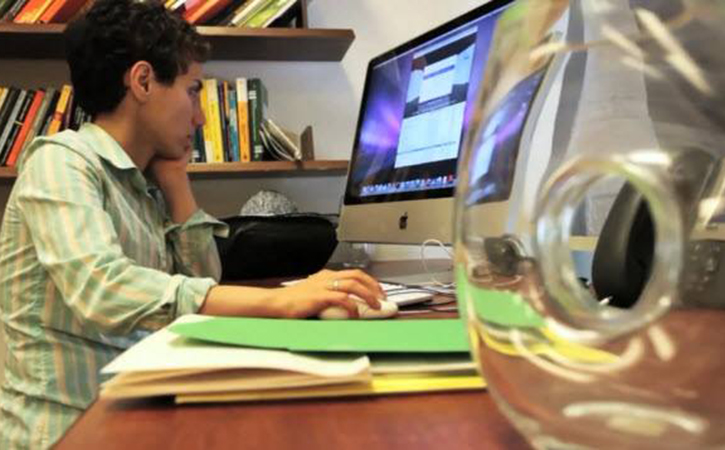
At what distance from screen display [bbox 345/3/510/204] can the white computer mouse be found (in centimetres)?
38

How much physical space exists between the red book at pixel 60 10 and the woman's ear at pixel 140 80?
59cm

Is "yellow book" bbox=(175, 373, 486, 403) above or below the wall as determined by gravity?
below

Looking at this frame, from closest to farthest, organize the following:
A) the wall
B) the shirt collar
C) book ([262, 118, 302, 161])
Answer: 1. the shirt collar
2. book ([262, 118, 302, 161])
3. the wall

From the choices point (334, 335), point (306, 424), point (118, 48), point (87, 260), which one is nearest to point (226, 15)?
point (118, 48)

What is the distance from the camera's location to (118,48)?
126 cm

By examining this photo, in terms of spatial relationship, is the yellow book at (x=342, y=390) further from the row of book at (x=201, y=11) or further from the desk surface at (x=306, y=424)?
the row of book at (x=201, y=11)

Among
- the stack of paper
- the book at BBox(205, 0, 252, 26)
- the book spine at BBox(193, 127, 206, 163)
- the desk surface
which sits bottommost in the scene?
the desk surface

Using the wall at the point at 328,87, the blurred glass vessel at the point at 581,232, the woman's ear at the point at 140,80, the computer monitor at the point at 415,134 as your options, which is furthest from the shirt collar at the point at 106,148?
the blurred glass vessel at the point at 581,232

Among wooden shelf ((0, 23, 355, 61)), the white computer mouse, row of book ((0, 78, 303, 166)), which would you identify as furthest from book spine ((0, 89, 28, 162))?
the white computer mouse

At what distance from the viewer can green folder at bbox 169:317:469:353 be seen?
1.62 ft

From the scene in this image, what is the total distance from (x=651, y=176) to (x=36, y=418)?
39.6 inches

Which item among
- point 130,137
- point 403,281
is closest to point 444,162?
point 403,281

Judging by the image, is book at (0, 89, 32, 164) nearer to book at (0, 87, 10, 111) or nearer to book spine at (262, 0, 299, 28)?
book at (0, 87, 10, 111)

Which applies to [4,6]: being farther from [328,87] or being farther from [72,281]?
[72,281]
